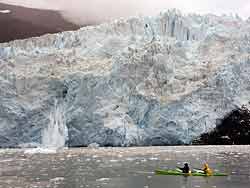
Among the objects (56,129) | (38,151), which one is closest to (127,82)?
(56,129)

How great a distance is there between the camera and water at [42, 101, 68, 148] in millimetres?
41812

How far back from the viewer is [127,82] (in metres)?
41.5

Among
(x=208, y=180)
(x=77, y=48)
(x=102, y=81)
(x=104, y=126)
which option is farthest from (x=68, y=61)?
(x=208, y=180)

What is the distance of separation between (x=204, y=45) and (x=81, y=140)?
1391cm

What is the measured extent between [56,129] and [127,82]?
281 inches

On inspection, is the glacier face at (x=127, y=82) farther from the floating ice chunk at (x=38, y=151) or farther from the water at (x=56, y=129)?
the floating ice chunk at (x=38, y=151)

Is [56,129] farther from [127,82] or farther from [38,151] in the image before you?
[127,82]

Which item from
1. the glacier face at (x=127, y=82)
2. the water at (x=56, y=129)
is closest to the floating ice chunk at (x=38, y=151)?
the water at (x=56, y=129)

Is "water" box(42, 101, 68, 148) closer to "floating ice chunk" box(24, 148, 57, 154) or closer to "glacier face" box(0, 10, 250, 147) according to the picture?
"glacier face" box(0, 10, 250, 147)

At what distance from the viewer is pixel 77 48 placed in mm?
45906

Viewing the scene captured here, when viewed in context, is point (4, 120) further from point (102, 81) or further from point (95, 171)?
point (95, 171)

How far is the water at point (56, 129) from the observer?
41.8m

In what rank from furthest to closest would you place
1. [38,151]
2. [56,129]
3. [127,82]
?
[56,129] → [127,82] → [38,151]

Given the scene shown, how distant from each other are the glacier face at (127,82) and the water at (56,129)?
1.72 feet
